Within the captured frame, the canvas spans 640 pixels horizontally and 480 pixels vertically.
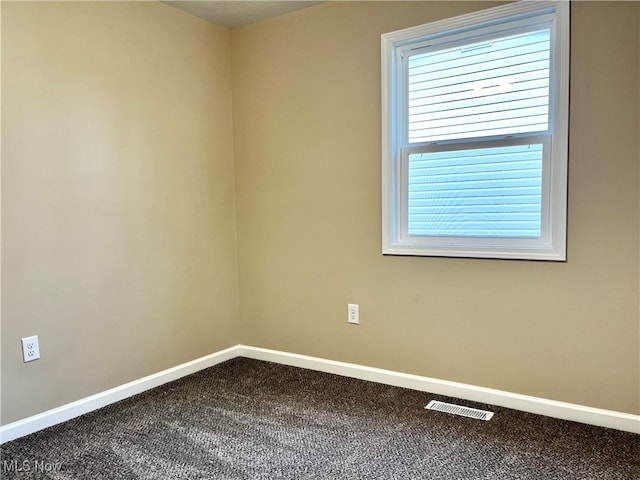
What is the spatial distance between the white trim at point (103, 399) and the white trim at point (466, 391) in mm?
381

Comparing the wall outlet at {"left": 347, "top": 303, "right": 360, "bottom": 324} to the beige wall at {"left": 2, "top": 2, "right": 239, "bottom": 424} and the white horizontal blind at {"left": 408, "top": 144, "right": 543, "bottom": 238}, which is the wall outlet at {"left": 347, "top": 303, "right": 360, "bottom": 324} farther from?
the beige wall at {"left": 2, "top": 2, "right": 239, "bottom": 424}

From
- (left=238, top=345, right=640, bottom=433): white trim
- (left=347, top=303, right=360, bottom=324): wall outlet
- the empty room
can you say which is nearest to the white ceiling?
the empty room

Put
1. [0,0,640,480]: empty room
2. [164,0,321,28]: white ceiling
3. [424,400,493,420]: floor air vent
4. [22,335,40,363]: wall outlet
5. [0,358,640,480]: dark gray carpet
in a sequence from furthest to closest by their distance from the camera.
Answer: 1. [164,0,321,28]: white ceiling
2. [424,400,493,420]: floor air vent
3. [22,335,40,363]: wall outlet
4. [0,0,640,480]: empty room
5. [0,358,640,480]: dark gray carpet

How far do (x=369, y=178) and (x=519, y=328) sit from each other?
116 centimetres

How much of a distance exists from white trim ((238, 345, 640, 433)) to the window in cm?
73

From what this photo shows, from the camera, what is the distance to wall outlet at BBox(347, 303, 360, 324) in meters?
2.90

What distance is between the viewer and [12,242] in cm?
217

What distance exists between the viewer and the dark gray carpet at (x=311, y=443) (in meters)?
1.87

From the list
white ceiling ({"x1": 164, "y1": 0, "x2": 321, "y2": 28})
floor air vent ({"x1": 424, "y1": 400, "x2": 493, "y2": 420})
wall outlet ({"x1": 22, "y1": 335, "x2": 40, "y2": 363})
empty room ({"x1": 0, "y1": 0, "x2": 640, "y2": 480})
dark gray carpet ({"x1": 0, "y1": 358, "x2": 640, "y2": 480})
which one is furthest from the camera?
white ceiling ({"x1": 164, "y1": 0, "x2": 321, "y2": 28})

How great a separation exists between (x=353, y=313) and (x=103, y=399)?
4.89ft

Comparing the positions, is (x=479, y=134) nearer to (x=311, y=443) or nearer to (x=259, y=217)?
(x=259, y=217)

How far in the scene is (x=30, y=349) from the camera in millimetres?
2252
